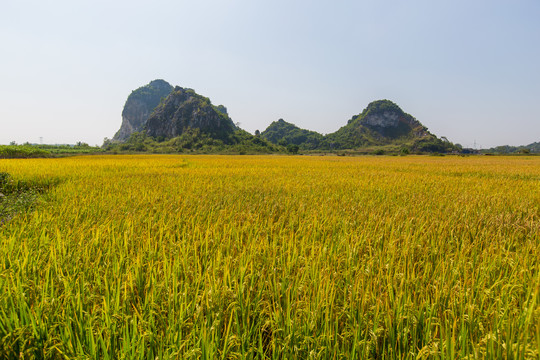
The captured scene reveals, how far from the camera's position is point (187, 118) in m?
141

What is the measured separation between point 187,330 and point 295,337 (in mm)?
658

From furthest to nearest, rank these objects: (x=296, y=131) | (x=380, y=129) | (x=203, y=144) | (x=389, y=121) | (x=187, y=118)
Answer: (x=296, y=131) → (x=389, y=121) → (x=380, y=129) → (x=187, y=118) → (x=203, y=144)

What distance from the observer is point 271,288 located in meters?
1.83

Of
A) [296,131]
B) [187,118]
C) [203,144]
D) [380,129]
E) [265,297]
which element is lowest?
[265,297]

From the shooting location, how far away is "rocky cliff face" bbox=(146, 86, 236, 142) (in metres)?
133

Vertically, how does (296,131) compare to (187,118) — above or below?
below

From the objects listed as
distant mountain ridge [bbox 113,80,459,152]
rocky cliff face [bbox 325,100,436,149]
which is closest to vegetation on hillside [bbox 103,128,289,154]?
distant mountain ridge [bbox 113,80,459,152]

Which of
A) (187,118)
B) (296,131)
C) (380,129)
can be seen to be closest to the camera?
(187,118)

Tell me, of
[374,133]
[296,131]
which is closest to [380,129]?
[374,133]

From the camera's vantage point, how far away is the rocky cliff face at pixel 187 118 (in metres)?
133

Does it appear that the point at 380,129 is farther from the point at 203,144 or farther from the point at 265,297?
the point at 265,297

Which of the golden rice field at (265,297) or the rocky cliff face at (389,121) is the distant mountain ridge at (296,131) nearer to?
the rocky cliff face at (389,121)

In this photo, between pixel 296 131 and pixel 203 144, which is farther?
pixel 296 131

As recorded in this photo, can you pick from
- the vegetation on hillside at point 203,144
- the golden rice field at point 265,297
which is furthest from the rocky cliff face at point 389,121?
the golden rice field at point 265,297
